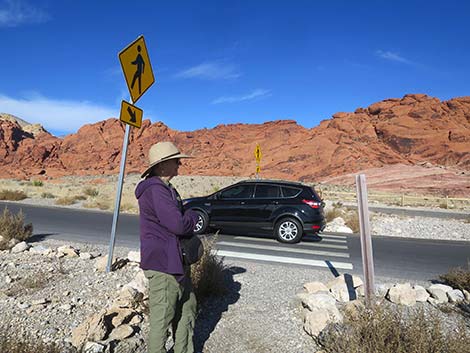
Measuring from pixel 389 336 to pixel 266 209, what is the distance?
7139 millimetres

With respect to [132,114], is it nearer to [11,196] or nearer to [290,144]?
[11,196]

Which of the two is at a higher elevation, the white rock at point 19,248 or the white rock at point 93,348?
the white rock at point 19,248

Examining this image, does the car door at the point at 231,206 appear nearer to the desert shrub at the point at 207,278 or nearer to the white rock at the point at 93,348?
the desert shrub at the point at 207,278

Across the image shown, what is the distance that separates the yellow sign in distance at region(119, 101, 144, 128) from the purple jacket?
2.46 meters

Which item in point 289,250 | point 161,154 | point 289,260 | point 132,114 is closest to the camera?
point 161,154

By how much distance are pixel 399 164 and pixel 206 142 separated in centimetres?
5127

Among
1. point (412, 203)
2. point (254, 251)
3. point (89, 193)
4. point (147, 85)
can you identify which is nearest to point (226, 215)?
point (254, 251)

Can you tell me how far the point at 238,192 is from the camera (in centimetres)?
1056

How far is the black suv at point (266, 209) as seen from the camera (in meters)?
9.68

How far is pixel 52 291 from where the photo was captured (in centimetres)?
457

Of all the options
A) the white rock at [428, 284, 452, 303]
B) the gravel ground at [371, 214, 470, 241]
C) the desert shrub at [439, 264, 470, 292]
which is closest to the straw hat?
the white rock at [428, 284, 452, 303]

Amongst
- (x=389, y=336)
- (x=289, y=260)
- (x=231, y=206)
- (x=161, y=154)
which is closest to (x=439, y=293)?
(x=389, y=336)

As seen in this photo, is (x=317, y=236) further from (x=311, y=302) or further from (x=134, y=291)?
(x=134, y=291)

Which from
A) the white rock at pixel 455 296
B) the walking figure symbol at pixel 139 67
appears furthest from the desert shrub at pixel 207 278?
the white rock at pixel 455 296
